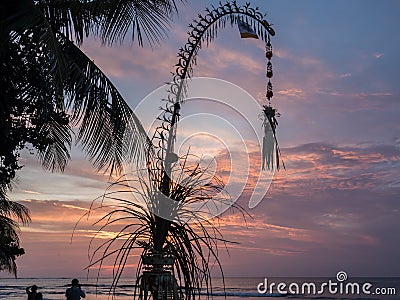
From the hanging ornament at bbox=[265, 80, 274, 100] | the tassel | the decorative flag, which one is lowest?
the tassel

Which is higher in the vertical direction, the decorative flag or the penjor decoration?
the decorative flag

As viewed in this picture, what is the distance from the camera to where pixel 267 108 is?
3719mm

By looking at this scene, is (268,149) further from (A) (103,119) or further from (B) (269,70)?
(A) (103,119)

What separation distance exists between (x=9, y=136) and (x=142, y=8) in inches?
87.1

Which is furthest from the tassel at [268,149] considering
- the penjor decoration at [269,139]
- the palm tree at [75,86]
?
the palm tree at [75,86]

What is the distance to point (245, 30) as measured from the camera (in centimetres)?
369

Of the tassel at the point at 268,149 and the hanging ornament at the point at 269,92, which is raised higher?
the hanging ornament at the point at 269,92

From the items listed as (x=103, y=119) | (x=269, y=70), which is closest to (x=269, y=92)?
(x=269, y=70)

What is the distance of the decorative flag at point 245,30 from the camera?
3686 mm

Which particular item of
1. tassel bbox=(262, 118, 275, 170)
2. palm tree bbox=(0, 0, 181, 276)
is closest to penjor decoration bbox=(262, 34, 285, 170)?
tassel bbox=(262, 118, 275, 170)

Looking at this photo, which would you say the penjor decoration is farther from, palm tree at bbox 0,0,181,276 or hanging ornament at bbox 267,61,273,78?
palm tree at bbox 0,0,181,276

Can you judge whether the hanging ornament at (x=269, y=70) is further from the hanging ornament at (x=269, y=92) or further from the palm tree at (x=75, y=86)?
the palm tree at (x=75, y=86)

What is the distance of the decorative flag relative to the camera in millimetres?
3686

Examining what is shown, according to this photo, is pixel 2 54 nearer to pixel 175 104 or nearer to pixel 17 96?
pixel 17 96
